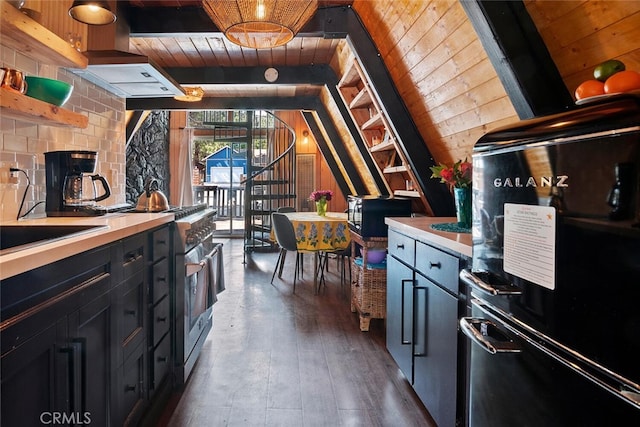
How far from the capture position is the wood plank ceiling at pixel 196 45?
9.12 ft

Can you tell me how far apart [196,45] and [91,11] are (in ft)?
5.00

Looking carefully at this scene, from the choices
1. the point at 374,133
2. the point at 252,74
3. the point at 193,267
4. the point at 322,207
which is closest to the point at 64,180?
the point at 193,267

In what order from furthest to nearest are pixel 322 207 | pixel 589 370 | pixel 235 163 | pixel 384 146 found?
pixel 235 163 → pixel 322 207 → pixel 384 146 → pixel 589 370

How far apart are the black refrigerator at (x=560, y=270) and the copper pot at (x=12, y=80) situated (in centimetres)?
183

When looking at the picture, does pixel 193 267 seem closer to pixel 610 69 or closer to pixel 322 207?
pixel 610 69

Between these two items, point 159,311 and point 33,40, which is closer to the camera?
point 33,40

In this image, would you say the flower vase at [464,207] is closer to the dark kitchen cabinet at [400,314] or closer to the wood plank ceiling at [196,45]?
the dark kitchen cabinet at [400,314]

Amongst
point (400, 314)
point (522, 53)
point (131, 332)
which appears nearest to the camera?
point (522, 53)

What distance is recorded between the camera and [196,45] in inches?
139

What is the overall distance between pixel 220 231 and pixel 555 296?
8551mm

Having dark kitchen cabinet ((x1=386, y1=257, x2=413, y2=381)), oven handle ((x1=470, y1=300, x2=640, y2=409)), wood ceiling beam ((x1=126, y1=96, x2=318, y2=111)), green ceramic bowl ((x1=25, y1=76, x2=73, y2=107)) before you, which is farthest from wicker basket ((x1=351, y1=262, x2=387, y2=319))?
wood ceiling beam ((x1=126, y1=96, x2=318, y2=111))

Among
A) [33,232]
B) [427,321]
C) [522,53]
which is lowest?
[427,321]

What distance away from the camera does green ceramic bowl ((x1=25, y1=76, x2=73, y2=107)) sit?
178cm

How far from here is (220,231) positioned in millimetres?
8977
